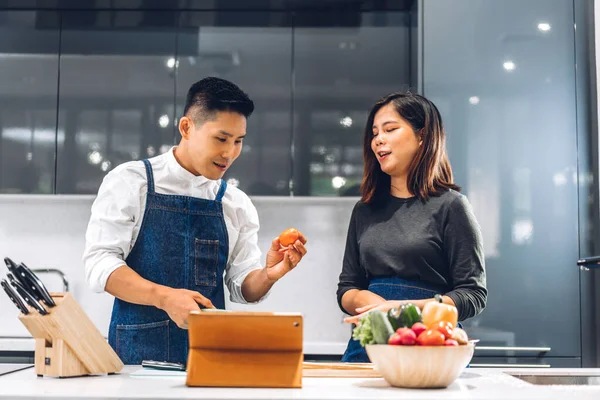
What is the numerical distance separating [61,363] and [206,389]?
0.34 meters

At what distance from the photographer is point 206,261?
2.29 meters

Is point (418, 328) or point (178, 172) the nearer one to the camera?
point (418, 328)

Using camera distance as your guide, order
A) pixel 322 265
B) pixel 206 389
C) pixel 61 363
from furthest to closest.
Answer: pixel 322 265 < pixel 61 363 < pixel 206 389

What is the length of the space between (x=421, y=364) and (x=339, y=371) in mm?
355

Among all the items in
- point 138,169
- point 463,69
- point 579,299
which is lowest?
point 579,299

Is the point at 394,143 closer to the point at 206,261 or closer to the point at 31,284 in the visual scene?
the point at 206,261

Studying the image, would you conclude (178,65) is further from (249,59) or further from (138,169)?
(138,169)

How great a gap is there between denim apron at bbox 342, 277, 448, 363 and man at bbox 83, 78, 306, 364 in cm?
31

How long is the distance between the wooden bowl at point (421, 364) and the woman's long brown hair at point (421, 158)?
851mm

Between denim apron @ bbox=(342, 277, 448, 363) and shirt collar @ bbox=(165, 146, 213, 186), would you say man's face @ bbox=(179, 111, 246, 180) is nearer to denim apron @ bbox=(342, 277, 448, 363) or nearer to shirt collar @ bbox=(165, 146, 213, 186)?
shirt collar @ bbox=(165, 146, 213, 186)

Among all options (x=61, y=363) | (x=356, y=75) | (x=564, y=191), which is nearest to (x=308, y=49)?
(x=356, y=75)

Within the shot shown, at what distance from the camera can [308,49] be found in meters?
3.78

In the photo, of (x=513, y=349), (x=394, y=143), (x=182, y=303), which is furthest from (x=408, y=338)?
(x=513, y=349)

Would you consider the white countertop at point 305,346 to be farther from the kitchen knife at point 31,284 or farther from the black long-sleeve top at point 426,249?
the kitchen knife at point 31,284
